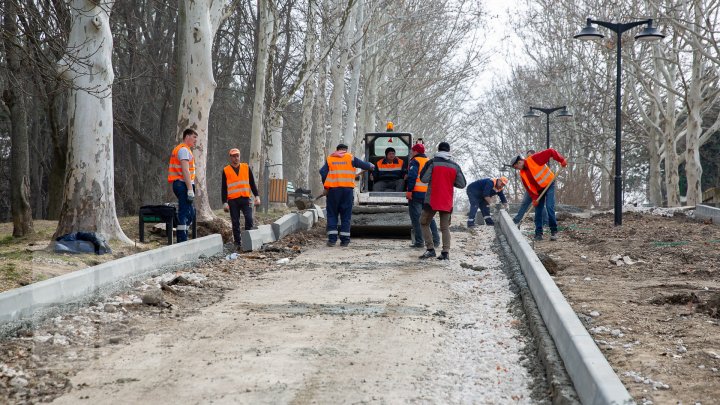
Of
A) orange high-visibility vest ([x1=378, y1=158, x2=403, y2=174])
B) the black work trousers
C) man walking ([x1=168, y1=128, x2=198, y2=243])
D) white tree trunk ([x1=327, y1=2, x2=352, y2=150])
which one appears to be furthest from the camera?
white tree trunk ([x1=327, y1=2, x2=352, y2=150])

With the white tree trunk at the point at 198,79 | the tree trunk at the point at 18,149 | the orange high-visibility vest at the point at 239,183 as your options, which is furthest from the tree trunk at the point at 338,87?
the orange high-visibility vest at the point at 239,183

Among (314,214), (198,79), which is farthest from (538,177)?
(314,214)

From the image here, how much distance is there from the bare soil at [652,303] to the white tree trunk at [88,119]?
6.41 meters

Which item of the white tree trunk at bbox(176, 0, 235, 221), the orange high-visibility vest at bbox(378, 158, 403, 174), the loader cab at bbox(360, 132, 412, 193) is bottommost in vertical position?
the orange high-visibility vest at bbox(378, 158, 403, 174)

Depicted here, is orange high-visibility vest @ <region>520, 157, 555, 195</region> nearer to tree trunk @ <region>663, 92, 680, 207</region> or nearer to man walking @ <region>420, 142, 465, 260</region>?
man walking @ <region>420, 142, 465, 260</region>

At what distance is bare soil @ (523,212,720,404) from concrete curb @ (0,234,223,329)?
4655 mm

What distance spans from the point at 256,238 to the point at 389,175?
20.1ft

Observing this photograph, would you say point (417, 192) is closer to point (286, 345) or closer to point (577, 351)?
point (286, 345)

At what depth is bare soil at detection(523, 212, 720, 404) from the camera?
19.4 ft

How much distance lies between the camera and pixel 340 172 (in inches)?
644

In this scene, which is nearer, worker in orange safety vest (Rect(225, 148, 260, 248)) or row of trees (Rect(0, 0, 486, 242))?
row of trees (Rect(0, 0, 486, 242))

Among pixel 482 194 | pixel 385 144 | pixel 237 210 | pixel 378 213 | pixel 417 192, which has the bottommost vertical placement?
pixel 378 213

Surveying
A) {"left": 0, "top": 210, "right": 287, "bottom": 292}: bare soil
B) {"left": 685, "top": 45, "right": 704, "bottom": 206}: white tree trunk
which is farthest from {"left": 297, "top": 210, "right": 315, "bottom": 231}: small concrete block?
{"left": 685, "top": 45, "right": 704, "bottom": 206}: white tree trunk

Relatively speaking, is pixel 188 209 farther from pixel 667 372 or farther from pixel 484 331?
pixel 667 372
